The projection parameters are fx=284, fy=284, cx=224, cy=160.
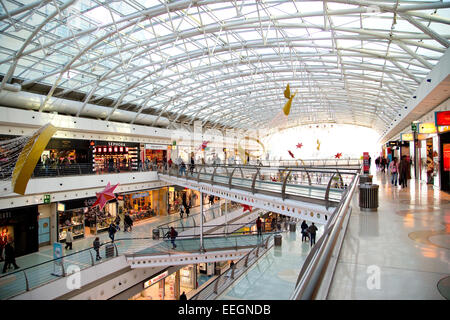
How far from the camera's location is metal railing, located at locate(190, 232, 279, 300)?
11.9 metres

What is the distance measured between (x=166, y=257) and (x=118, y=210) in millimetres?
11646

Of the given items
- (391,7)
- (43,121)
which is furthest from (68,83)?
(391,7)

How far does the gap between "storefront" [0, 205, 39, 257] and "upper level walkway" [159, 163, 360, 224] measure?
13.7 metres

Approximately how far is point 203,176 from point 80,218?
39.4 feet

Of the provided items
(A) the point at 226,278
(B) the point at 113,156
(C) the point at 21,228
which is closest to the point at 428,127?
(A) the point at 226,278

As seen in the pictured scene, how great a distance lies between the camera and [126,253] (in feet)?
58.7

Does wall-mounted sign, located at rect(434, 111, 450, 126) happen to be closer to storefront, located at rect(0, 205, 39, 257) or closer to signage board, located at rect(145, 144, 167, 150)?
storefront, located at rect(0, 205, 39, 257)

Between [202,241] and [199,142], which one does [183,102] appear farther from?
[202,241]

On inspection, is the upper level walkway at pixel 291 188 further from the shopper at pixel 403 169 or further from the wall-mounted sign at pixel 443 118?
the wall-mounted sign at pixel 443 118

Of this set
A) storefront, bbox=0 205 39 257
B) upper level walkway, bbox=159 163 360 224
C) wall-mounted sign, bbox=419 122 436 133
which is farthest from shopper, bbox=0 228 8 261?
wall-mounted sign, bbox=419 122 436 133

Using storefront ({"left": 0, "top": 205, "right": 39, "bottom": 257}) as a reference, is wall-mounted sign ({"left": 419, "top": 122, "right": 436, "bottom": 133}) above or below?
above

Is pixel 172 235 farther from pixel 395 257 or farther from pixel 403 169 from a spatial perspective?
pixel 395 257

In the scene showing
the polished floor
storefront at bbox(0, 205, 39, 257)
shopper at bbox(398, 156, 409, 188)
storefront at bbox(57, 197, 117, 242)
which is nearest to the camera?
the polished floor

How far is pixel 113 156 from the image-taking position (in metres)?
30.1
